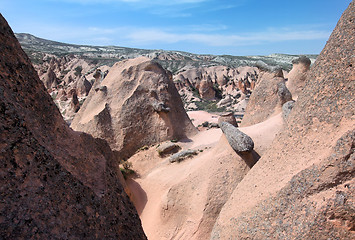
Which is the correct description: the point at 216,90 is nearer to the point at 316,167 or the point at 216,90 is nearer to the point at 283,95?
the point at 283,95

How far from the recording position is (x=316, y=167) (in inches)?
124

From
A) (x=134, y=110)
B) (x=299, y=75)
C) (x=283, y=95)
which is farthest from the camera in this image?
(x=299, y=75)

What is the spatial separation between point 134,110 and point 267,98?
4548 mm

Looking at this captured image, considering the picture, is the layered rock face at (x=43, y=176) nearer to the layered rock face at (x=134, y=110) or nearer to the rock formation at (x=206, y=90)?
the layered rock face at (x=134, y=110)

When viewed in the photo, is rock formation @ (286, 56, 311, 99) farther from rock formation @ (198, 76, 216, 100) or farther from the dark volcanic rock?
rock formation @ (198, 76, 216, 100)

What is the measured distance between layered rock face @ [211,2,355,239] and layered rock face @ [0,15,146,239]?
179 cm

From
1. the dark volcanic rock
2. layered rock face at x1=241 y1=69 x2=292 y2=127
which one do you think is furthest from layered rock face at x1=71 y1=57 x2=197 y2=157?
the dark volcanic rock

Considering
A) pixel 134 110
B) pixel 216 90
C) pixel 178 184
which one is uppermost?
pixel 134 110

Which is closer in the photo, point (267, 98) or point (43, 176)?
point (43, 176)

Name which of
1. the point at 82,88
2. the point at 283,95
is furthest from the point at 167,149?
the point at 82,88

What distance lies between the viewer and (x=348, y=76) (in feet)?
10.4

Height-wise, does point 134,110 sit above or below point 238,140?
below

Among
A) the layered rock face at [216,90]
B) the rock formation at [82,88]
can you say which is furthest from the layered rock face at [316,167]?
the rock formation at [82,88]

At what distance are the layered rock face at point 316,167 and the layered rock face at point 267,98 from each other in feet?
16.9
